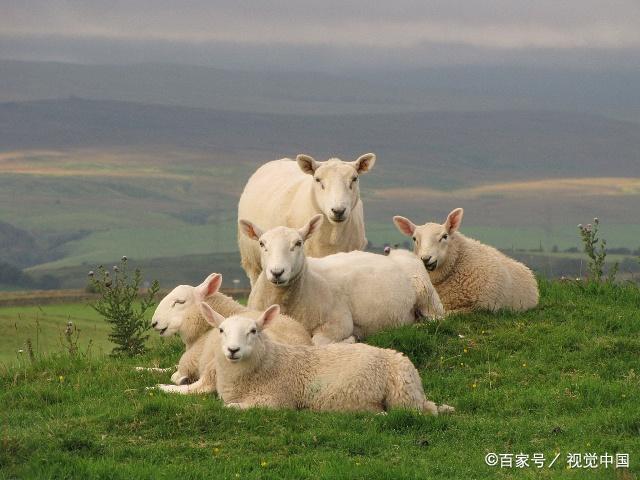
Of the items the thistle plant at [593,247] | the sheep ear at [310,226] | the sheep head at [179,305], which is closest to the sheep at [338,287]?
the sheep ear at [310,226]

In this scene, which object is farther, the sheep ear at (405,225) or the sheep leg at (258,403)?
the sheep ear at (405,225)

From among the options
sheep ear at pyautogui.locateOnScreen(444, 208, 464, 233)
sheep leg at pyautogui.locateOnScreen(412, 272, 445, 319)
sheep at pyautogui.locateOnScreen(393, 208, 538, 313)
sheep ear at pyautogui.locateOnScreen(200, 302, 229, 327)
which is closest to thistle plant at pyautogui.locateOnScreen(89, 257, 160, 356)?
sheep leg at pyautogui.locateOnScreen(412, 272, 445, 319)

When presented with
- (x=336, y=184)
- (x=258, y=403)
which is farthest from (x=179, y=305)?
(x=336, y=184)

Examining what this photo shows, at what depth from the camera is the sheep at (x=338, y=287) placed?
39.9 feet

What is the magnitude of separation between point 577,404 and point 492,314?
12.4ft

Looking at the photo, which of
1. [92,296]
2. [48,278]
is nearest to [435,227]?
[92,296]

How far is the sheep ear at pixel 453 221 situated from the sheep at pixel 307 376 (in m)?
4.30

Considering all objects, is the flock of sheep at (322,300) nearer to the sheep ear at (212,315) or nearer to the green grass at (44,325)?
the sheep ear at (212,315)

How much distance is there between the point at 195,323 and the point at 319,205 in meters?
3.64

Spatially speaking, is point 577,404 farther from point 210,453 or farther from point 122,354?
point 122,354

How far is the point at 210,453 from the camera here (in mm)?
9148

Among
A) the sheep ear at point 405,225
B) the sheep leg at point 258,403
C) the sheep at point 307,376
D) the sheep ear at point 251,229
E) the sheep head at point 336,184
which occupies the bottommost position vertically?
the sheep leg at point 258,403

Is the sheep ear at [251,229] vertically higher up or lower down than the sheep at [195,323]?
higher up

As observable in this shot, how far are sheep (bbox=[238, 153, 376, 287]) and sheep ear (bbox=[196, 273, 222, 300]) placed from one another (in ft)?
8.96
